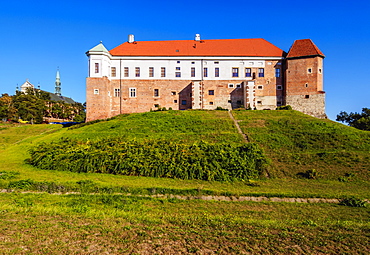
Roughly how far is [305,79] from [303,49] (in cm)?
570

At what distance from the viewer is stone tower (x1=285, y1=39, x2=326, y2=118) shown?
4153 cm

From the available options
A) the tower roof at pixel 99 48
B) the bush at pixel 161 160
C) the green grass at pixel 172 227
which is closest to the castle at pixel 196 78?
the tower roof at pixel 99 48

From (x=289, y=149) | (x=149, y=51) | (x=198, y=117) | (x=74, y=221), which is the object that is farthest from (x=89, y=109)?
(x=74, y=221)

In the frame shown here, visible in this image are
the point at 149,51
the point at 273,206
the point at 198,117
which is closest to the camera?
the point at 273,206

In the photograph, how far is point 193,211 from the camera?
10.2 meters

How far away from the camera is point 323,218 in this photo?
375 inches

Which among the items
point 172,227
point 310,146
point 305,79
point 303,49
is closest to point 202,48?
point 303,49

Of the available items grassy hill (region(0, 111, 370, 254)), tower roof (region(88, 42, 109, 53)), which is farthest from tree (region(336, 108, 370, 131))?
tower roof (region(88, 42, 109, 53))

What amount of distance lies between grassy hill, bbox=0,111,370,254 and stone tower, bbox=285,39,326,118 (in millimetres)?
20261

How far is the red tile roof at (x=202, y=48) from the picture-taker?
4661cm

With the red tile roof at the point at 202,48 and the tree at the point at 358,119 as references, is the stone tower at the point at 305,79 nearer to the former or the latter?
the red tile roof at the point at 202,48

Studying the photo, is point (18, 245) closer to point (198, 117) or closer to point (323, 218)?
point (323, 218)

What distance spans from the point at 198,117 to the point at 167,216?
24.7 m

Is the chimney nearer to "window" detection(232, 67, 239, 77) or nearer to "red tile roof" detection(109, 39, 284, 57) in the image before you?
"red tile roof" detection(109, 39, 284, 57)
